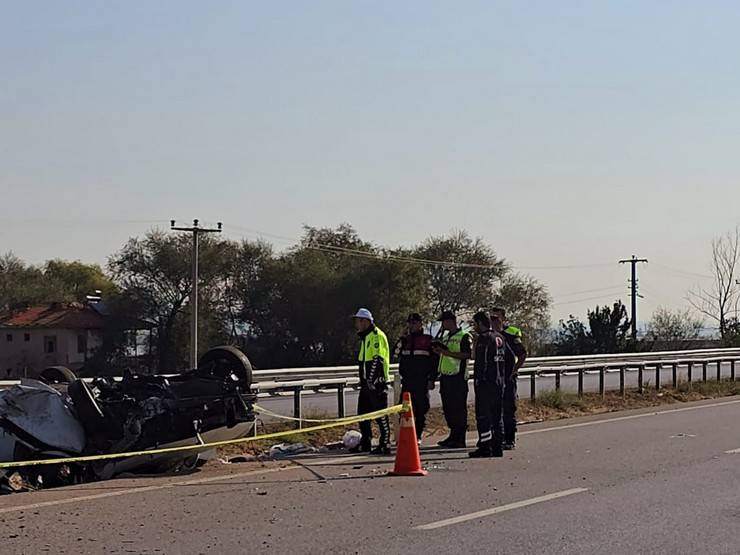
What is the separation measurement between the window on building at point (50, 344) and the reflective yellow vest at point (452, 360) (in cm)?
6540

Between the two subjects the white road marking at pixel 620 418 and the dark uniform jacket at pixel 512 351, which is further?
the white road marking at pixel 620 418

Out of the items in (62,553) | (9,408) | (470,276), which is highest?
(470,276)

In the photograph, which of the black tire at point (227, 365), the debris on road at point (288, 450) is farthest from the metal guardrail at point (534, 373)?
the black tire at point (227, 365)

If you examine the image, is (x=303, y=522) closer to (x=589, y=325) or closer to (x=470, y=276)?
(x=589, y=325)

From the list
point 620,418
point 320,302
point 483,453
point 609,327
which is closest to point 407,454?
point 483,453

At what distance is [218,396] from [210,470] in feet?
2.64

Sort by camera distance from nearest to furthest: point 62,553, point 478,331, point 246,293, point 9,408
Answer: point 62,553 → point 9,408 → point 478,331 → point 246,293

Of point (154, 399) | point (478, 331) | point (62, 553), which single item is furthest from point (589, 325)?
point (62, 553)

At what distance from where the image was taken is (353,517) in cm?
912

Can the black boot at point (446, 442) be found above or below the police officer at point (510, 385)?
below

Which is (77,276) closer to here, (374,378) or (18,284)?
(18,284)

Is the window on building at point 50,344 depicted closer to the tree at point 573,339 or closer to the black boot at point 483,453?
the tree at point 573,339

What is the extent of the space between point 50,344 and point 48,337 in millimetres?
804

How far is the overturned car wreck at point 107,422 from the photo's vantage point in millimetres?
10859
